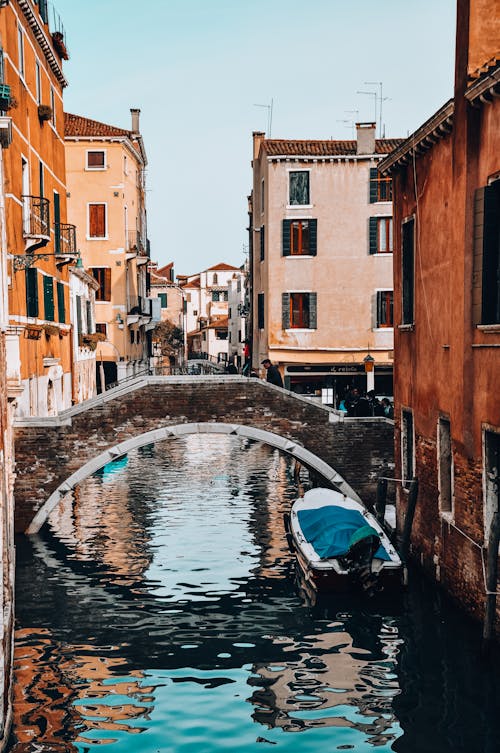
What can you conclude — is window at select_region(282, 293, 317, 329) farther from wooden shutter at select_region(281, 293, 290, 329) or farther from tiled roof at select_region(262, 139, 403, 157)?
tiled roof at select_region(262, 139, 403, 157)

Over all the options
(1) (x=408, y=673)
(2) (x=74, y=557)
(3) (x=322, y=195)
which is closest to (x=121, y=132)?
(3) (x=322, y=195)

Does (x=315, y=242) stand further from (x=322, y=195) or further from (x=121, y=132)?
(x=121, y=132)

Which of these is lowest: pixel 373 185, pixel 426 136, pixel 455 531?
pixel 455 531

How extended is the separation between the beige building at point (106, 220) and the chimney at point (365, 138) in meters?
11.7

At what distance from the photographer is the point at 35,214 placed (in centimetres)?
2053

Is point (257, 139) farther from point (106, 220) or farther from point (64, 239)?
point (64, 239)

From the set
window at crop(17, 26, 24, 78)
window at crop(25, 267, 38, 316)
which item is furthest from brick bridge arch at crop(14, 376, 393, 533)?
window at crop(17, 26, 24, 78)

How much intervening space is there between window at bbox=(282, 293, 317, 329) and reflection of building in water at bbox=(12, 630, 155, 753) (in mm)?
17297

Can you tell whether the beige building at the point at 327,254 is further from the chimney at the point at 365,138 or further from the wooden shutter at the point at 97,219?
the wooden shutter at the point at 97,219

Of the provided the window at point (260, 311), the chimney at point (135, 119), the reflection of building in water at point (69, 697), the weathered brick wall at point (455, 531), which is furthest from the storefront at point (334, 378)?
the chimney at point (135, 119)

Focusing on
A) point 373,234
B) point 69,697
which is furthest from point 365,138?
point 69,697

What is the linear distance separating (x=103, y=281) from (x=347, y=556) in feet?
83.5

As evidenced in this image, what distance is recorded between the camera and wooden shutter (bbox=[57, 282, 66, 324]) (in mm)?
25263

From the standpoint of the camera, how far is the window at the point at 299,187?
95.9 ft
